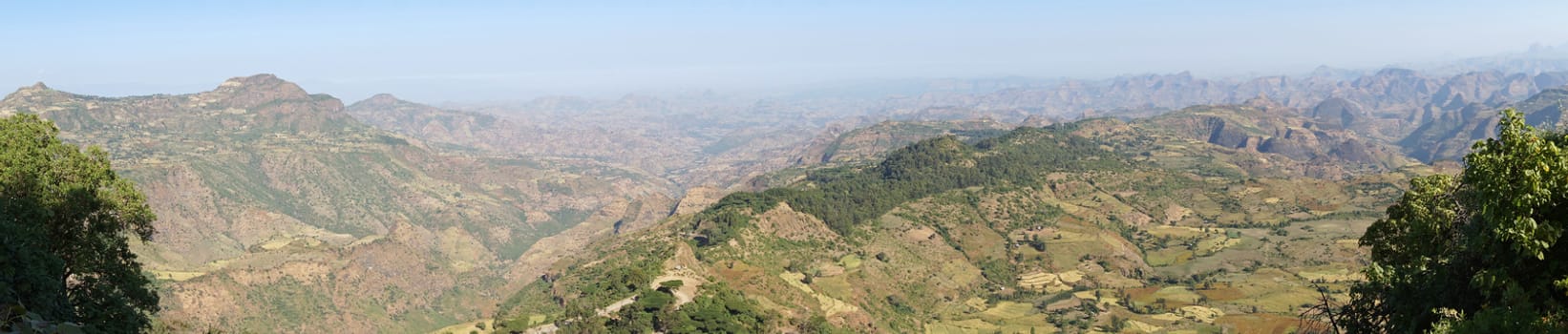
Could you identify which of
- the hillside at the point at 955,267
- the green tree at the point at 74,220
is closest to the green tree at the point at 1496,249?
the green tree at the point at 74,220

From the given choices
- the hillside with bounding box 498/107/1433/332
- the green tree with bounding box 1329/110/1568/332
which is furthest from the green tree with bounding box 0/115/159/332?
the hillside with bounding box 498/107/1433/332

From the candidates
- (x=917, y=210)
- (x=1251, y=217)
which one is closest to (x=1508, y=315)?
(x=917, y=210)

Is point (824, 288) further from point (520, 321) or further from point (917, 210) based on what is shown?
point (917, 210)

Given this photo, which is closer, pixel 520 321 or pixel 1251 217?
pixel 520 321

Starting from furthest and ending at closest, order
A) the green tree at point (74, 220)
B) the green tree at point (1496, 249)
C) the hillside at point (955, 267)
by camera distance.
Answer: the hillside at point (955, 267) → the green tree at point (74, 220) → the green tree at point (1496, 249)

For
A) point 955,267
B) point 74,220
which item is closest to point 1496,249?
point 74,220

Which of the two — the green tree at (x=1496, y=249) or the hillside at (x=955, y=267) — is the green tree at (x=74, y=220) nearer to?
the green tree at (x=1496, y=249)
